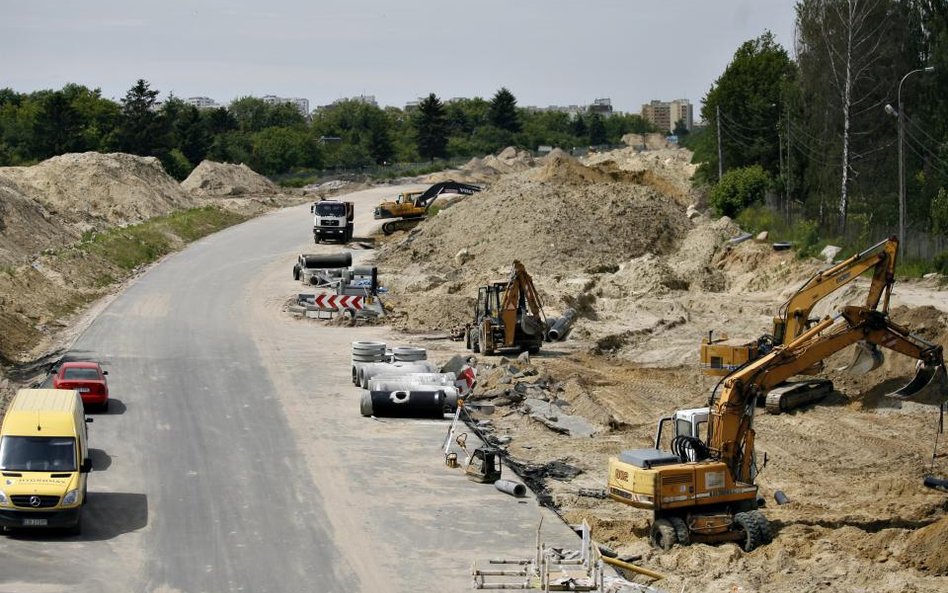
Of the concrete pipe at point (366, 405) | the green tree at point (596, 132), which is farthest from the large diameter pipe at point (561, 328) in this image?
the green tree at point (596, 132)

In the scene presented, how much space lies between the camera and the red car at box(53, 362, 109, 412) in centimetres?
3297

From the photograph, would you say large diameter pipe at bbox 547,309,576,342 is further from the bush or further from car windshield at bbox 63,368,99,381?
the bush

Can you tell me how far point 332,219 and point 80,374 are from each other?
3638cm

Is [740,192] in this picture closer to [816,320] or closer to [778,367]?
[816,320]

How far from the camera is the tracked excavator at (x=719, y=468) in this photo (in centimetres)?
2275

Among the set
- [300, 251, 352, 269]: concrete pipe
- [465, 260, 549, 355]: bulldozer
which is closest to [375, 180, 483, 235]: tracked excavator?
[300, 251, 352, 269]: concrete pipe

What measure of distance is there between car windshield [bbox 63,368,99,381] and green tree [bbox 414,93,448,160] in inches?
4385

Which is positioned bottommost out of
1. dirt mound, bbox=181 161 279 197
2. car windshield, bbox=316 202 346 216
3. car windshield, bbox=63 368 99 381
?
car windshield, bbox=63 368 99 381

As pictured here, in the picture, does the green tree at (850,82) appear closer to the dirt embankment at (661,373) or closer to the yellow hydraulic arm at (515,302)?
the dirt embankment at (661,373)

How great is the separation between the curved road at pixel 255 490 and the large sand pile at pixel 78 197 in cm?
1965

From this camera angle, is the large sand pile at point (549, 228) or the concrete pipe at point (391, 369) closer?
the concrete pipe at point (391, 369)

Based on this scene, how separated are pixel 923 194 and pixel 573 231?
58.2ft

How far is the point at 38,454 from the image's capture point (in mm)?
23266

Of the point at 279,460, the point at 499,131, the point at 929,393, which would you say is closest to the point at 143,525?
the point at 279,460
